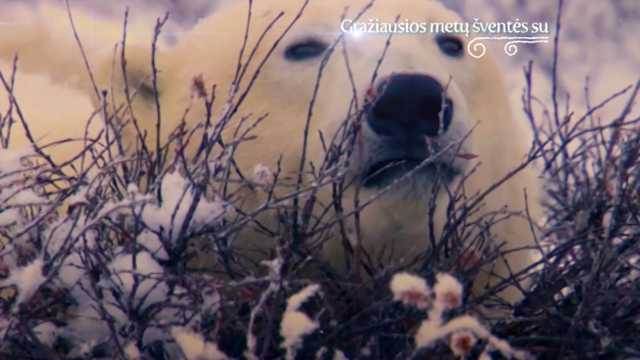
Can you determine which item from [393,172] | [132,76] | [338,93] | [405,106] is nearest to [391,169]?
[393,172]

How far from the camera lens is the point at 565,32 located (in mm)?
2025

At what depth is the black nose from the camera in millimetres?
1293

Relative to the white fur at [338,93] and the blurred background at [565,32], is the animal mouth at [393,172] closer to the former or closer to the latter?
the white fur at [338,93]

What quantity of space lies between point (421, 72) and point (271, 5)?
55 centimetres

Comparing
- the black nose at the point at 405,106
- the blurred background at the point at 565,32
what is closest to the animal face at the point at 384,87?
the black nose at the point at 405,106

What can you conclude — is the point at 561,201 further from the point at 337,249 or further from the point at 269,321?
the point at 269,321

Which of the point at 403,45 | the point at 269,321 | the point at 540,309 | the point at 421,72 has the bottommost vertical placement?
the point at 269,321

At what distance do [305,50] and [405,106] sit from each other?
0.43 meters

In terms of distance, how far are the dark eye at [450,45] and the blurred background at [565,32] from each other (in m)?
0.12

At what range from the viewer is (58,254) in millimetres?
1009

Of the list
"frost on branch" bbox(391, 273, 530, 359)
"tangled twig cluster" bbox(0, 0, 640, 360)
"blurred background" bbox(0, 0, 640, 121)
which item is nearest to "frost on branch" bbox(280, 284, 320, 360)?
"tangled twig cluster" bbox(0, 0, 640, 360)

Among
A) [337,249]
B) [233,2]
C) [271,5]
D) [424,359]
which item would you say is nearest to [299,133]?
[337,249]

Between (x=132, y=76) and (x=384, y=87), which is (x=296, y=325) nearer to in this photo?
(x=384, y=87)

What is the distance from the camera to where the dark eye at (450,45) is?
1700 mm
